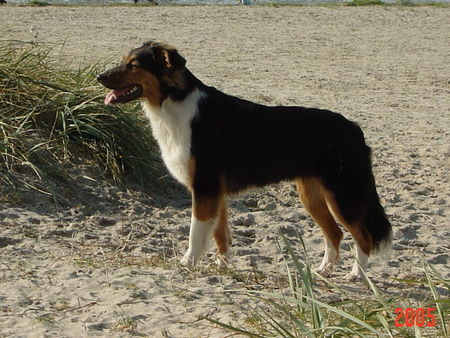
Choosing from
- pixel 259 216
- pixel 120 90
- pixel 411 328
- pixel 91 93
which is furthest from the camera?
pixel 91 93

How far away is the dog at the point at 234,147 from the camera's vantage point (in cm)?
625

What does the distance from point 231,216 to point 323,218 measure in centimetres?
138

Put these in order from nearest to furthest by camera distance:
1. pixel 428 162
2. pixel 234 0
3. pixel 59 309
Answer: pixel 59 309
pixel 428 162
pixel 234 0

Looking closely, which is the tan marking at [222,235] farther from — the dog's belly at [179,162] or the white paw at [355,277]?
the white paw at [355,277]

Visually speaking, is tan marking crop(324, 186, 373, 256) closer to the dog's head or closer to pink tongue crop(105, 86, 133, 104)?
the dog's head

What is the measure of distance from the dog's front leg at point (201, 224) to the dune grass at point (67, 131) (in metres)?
1.93

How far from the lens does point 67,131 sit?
820 cm

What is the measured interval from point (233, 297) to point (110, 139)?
336 cm

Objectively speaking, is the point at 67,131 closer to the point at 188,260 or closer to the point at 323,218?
the point at 188,260

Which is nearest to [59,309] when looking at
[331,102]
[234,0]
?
[331,102]

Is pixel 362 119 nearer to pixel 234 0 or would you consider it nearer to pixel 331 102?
pixel 331 102

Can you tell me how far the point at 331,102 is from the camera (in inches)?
477

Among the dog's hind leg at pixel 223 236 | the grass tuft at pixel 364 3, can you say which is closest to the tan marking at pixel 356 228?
the dog's hind leg at pixel 223 236

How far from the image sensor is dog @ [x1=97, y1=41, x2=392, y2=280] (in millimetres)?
6250
